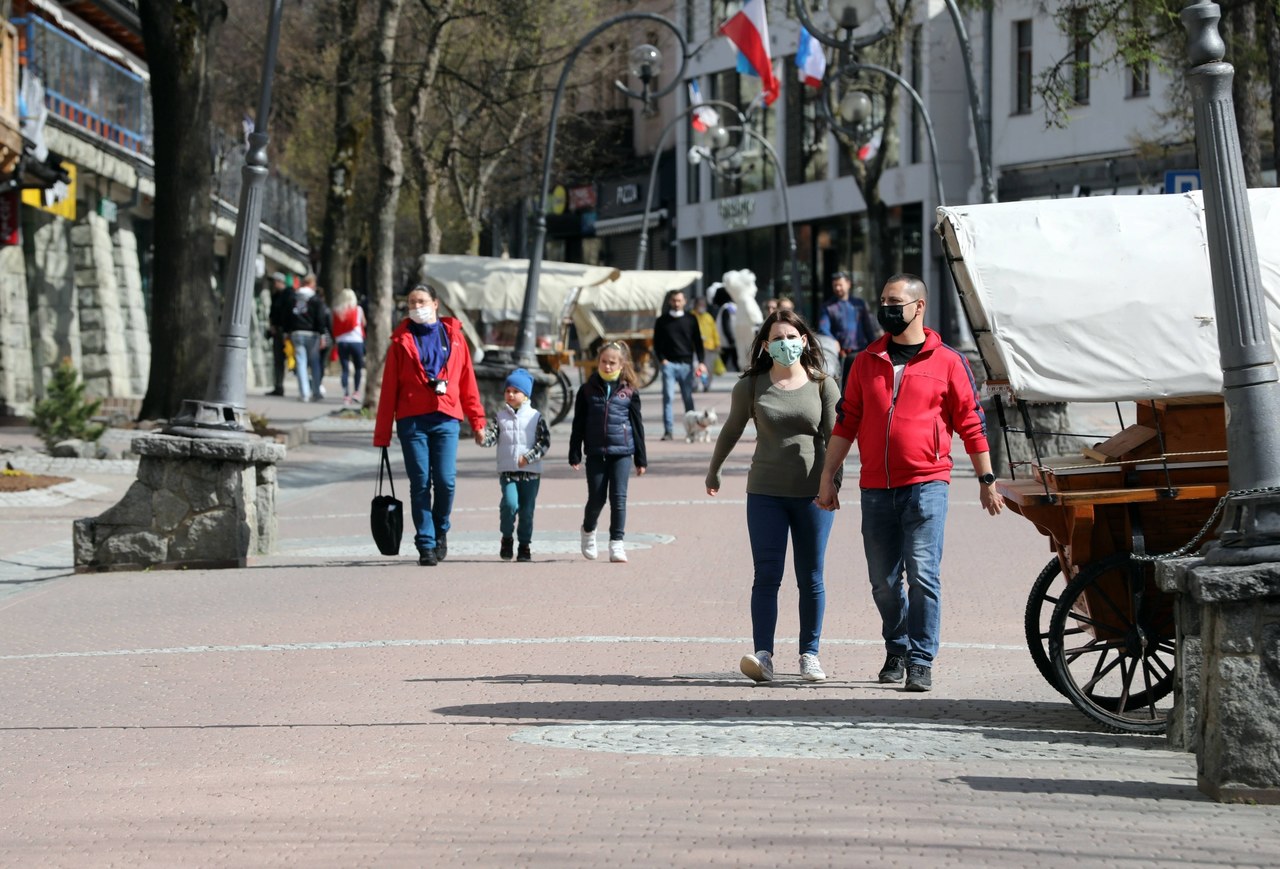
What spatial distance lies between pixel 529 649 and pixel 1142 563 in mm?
3298

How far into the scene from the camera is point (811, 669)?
8945 mm

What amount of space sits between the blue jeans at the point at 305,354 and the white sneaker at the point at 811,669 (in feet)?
86.3

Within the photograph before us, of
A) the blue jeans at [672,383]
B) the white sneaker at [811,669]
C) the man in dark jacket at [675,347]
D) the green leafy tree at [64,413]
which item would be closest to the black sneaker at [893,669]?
the white sneaker at [811,669]

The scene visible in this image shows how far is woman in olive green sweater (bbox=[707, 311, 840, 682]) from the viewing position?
909 centimetres

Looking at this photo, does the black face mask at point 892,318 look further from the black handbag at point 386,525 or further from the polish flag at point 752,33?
the polish flag at point 752,33

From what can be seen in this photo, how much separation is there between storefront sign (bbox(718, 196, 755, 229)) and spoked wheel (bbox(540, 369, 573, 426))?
32.9 m

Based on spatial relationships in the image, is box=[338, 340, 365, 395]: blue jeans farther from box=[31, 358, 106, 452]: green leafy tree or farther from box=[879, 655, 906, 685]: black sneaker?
box=[879, 655, 906, 685]: black sneaker

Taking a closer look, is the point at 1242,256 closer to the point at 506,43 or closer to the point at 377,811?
the point at 377,811

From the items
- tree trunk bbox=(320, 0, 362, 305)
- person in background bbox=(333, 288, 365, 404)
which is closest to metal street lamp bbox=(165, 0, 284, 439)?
Answer: tree trunk bbox=(320, 0, 362, 305)

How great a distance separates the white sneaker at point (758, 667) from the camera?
8852 mm

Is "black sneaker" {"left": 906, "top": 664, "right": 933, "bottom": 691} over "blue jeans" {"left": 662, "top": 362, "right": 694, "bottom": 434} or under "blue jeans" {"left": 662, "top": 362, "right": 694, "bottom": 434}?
under

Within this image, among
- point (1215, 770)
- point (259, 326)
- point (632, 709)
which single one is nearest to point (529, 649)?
point (632, 709)

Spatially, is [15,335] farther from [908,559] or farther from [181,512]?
[908,559]

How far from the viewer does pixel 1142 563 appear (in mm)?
7746
